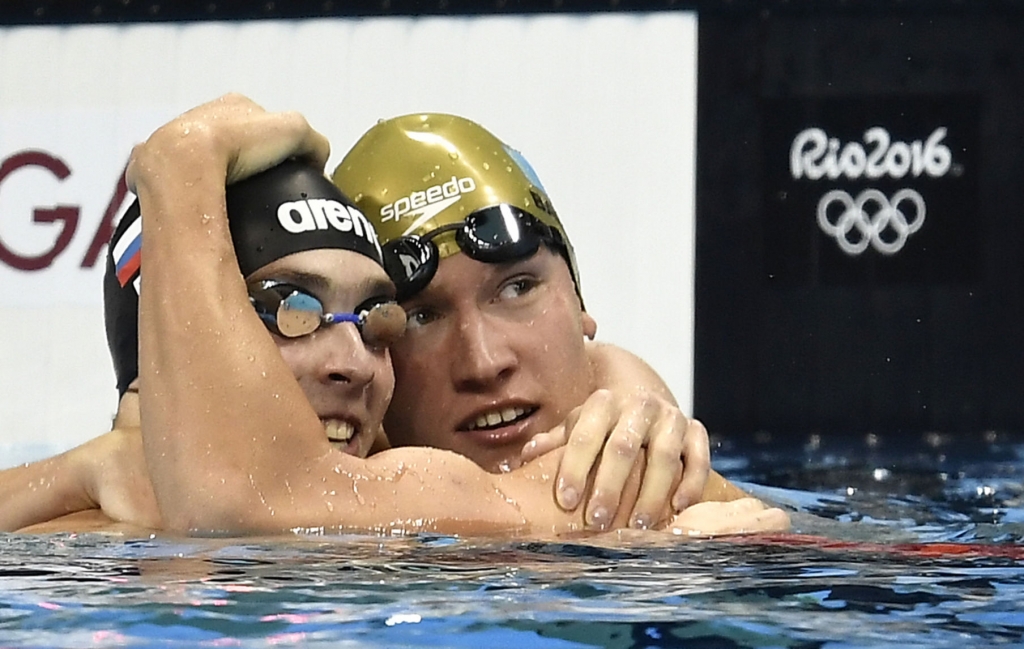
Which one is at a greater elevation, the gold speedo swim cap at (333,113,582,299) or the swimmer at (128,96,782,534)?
the gold speedo swim cap at (333,113,582,299)

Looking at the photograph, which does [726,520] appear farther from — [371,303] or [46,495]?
[46,495]

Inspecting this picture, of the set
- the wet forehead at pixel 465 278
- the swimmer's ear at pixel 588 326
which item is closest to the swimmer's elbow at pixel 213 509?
the wet forehead at pixel 465 278

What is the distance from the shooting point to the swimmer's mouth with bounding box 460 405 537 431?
289 cm

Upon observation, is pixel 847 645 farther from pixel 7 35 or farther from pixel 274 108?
pixel 7 35

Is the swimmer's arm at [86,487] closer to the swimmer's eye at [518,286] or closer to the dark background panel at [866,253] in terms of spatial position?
the swimmer's eye at [518,286]

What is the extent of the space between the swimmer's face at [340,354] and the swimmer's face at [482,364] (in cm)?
31

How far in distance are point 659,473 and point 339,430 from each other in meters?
0.55

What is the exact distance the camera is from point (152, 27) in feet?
20.8

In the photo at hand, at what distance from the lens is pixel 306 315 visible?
245 cm

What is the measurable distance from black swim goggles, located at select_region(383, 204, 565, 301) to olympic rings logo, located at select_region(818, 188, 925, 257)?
9.84 feet

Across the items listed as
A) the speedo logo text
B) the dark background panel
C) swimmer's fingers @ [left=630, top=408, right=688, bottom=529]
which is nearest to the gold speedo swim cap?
the speedo logo text

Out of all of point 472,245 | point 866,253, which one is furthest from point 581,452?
point 866,253

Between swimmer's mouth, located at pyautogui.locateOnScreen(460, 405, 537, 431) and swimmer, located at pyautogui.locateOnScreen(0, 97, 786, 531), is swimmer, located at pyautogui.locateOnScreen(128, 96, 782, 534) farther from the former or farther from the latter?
swimmer's mouth, located at pyautogui.locateOnScreen(460, 405, 537, 431)

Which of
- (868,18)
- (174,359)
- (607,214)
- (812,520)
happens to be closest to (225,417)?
(174,359)
